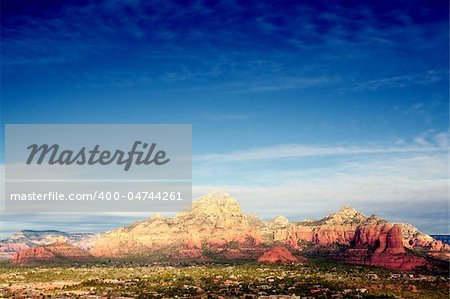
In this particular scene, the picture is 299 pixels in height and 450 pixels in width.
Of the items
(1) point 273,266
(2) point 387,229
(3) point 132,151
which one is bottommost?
(1) point 273,266

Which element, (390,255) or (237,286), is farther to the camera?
(390,255)

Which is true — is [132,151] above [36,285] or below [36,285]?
above

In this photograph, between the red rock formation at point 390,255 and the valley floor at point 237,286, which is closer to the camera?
the valley floor at point 237,286

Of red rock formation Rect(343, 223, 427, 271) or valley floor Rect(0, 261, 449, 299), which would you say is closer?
valley floor Rect(0, 261, 449, 299)

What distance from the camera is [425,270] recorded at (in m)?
167

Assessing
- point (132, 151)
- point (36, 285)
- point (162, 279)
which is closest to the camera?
point (132, 151)

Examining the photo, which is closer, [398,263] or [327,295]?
[327,295]

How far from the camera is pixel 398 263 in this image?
7077 inches

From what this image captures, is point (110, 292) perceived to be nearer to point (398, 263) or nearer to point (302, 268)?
point (302, 268)

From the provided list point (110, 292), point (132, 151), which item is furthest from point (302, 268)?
point (132, 151)

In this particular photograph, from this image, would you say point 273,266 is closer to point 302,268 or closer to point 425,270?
point 302,268

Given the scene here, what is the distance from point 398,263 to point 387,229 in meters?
20.6

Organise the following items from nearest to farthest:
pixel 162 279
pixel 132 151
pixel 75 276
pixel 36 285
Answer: pixel 132 151, pixel 36 285, pixel 162 279, pixel 75 276

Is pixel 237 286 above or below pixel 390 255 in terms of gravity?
below
